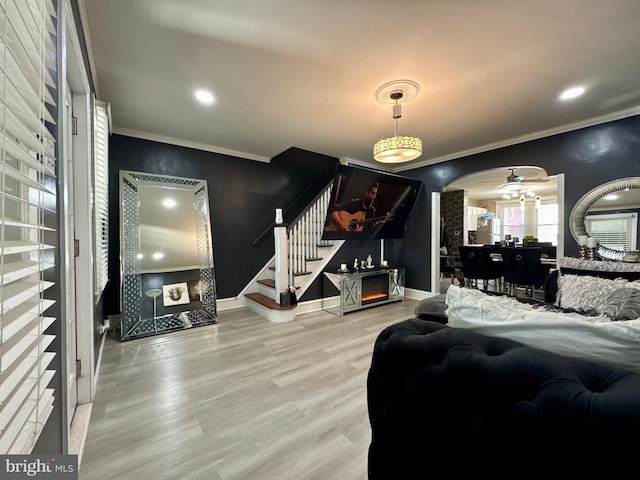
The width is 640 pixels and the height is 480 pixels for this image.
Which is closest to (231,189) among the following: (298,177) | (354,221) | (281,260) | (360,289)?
(298,177)

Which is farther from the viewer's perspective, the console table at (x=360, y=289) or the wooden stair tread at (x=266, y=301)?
the console table at (x=360, y=289)

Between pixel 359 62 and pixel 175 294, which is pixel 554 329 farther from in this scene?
pixel 175 294

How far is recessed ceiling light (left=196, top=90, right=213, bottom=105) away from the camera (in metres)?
2.55

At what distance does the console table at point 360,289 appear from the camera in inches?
160

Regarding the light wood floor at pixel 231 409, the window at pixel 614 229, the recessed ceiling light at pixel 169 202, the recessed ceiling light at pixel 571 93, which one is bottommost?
the light wood floor at pixel 231 409

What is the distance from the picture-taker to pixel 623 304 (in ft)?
5.12

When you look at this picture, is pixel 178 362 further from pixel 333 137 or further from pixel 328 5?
pixel 333 137

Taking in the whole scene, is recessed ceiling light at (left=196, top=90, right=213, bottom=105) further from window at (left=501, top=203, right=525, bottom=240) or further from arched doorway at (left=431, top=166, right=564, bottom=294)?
window at (left=501, top=203, right=525, bottom=240)

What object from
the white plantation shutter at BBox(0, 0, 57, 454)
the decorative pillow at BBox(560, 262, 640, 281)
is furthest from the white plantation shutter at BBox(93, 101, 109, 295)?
the decorative pillow at BBox(560, 262, 640, 281)

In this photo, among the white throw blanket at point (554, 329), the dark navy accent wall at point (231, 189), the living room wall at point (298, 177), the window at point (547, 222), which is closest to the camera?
the white throw blanket at point (554, 329)

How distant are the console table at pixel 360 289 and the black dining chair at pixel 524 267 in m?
1.67

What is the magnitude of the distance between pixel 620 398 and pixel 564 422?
0.12m

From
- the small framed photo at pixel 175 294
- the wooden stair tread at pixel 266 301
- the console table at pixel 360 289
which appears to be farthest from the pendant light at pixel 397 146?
the small framed photo at pixel 175 294

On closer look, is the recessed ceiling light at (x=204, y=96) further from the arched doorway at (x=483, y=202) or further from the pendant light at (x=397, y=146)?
A: the arched doorway at (x=483, y=202)
